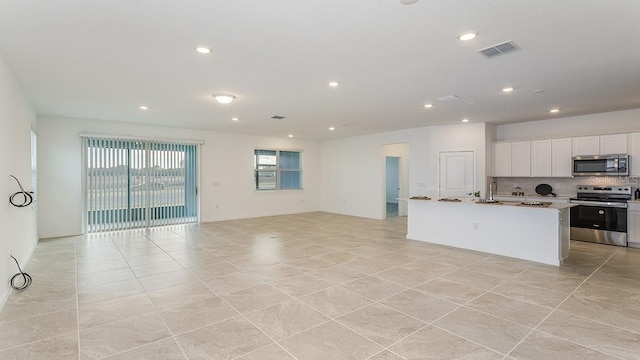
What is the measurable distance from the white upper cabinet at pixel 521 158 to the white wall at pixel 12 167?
347 inches

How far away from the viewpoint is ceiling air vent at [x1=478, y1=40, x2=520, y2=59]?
Result: 3104 mm

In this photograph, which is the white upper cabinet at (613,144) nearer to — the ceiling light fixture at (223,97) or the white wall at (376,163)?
the white wall at (376,163)

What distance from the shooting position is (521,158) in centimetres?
729

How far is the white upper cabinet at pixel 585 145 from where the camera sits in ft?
20.7

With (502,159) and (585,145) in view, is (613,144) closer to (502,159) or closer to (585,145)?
(585,145)

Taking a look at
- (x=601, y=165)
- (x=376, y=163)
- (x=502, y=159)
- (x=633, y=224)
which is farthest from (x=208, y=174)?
(x=633, y=224)

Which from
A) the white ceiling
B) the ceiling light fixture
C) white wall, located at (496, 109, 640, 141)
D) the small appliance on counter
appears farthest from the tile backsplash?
the ceiling light fixture

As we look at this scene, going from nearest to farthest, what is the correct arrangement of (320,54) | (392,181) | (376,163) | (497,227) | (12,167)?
(320,54) < (12,167) < (497,227) < (376,163) < (392,181)

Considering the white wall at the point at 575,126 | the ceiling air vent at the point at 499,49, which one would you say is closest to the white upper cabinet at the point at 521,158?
the white wall at the point at 575,126

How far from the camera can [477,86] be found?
4.57 m

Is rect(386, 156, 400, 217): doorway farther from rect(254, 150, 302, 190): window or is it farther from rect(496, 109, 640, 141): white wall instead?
rect(496, 109, 640, 141): white wall

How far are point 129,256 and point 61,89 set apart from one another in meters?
2.75

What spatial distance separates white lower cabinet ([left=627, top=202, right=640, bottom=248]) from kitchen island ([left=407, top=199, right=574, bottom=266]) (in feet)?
5.97

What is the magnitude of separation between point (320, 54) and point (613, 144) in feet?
20.7
